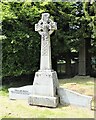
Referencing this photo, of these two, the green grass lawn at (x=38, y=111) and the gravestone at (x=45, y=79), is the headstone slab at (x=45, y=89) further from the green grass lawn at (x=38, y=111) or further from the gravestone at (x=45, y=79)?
the green grass lawn at (x=38, y=111)

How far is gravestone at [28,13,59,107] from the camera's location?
686 cm

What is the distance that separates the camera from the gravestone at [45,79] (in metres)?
6.86

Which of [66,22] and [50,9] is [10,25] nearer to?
[50,9]

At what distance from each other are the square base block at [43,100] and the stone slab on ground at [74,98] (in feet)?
0.89

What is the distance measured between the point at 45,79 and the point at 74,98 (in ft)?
3.81

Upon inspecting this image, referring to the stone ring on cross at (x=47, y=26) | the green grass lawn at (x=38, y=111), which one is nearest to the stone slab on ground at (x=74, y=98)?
the green grass lawn at (x=38, y=111)

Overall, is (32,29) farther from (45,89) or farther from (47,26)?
(45,89)

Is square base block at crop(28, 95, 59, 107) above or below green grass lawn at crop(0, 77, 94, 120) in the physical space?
above

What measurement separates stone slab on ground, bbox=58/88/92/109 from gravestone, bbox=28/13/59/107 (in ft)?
0.79

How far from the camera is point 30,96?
707 centimetres

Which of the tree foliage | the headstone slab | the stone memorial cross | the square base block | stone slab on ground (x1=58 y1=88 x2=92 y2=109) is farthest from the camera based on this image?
the tree foliage

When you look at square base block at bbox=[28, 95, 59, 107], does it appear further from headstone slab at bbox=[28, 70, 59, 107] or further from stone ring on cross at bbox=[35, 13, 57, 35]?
stone ring on cross at bbox=[35, 13, 57, 35]

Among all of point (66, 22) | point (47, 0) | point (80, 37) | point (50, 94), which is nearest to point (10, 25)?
point (47, 0)

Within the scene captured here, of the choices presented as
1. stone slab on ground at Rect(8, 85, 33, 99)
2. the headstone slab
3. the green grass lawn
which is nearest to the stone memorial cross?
the headstone slab
